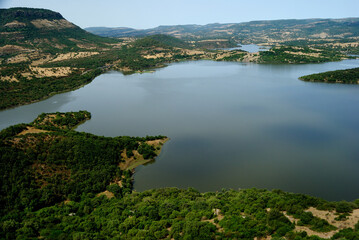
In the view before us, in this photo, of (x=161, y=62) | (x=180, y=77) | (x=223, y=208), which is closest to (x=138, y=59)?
(x=161, y=62)

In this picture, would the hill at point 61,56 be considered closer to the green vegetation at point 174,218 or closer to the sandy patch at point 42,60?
the sandy patch at point 42,60

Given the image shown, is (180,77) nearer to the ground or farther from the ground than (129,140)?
farther from the ground

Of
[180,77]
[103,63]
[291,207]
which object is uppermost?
[103,63]

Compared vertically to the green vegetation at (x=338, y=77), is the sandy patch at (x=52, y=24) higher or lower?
higher

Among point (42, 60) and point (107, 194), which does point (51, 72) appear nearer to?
point (42, 60)

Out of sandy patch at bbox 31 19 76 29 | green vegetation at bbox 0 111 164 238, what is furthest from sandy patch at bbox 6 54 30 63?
green vegetation at bbox 0 111 164 238

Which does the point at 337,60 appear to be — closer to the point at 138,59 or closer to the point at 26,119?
the point at 138,59

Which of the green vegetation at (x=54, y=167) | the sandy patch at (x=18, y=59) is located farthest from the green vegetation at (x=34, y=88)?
the sandy patch at (x=18, y=59)
